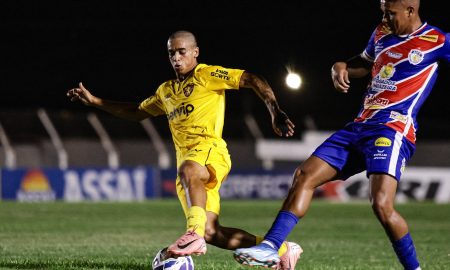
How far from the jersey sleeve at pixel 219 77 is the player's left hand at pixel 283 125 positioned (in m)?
0.91

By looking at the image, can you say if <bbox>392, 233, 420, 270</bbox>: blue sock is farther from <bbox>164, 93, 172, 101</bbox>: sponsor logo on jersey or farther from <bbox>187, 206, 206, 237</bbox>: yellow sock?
<bbox>164, 93, 172, 101</bbox>: sponsor logo on jersey

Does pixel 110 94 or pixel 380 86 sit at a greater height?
pixel 380 86

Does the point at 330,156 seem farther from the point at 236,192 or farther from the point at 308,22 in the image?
the point at 308,22

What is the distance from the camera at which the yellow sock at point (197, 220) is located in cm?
698

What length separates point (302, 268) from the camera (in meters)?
8.30

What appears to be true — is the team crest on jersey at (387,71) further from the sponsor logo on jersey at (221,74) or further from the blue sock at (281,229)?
the sponsor logo on jersey at (221,74)

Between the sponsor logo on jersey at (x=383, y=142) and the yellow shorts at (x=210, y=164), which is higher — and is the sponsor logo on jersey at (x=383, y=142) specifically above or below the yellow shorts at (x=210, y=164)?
above

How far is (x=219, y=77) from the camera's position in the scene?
7723 mm

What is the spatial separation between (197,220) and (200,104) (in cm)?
119

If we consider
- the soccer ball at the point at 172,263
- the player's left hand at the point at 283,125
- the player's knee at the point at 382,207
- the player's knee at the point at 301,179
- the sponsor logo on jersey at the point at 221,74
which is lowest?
the soccer ball at the point at 172,263

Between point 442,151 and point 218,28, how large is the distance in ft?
68.1

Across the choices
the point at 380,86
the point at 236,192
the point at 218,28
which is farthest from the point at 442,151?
the point at 380,86

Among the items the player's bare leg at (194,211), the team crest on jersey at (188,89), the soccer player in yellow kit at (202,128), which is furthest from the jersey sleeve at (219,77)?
the player's bare leg at (194,211)

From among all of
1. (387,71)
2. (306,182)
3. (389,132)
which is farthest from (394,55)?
(306,182)
